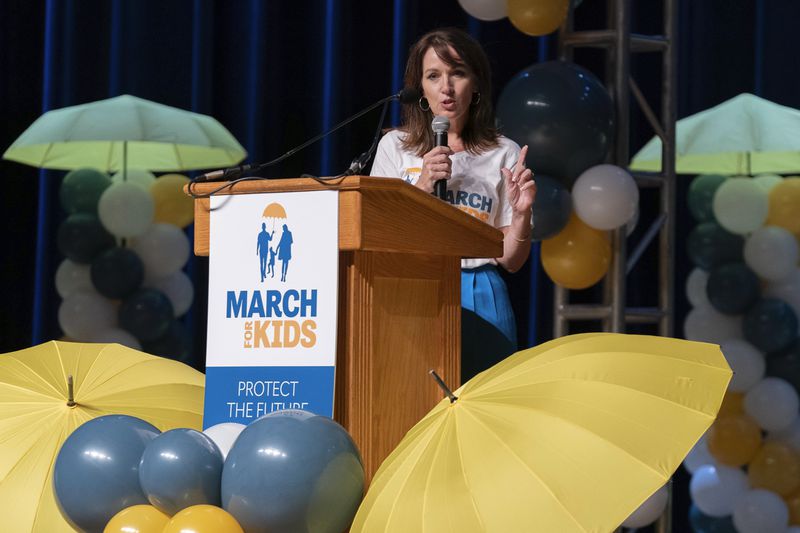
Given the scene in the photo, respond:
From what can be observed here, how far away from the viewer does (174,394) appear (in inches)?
92.0

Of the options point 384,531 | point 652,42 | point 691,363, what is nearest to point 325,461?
point 384,531

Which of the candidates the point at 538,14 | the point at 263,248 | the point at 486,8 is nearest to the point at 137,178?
the point at 486,8

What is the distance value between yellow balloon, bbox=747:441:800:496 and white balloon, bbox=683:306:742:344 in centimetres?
46

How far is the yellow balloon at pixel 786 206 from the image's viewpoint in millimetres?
4703

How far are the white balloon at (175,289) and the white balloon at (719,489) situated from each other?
2.25m

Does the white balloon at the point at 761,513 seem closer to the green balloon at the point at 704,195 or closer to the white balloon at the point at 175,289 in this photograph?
the green balloon at the point at 704,195

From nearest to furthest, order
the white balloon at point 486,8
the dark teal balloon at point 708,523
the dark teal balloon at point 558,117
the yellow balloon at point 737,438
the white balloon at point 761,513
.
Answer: the dark teal balloon at point 558,117
the white balloon at point 486,8
the white balloon at point 761,513
the yellow balloon at point 737,438
the dark teal balloon at point 708,523

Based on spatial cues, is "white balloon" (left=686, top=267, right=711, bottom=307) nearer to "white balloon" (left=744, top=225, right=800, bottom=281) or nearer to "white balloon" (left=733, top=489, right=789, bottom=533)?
"white balloon" (left=744, top=225, right=800, bottom=281)

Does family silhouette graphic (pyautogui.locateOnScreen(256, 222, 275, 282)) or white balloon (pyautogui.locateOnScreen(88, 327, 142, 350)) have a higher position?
family silhouette graphic (pyautogui.locateOnScreen(256, 222, 275, 282))

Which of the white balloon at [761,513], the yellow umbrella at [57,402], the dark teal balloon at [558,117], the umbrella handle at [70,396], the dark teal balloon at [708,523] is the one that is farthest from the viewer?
the dark teal balloon at [708,523]

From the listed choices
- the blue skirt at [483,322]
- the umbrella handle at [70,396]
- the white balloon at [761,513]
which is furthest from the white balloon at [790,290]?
the umbrella handle at [70,396]

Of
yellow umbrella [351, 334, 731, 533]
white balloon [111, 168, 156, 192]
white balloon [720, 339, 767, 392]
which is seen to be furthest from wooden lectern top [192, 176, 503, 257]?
white balloon [111, 168, 156, 192]

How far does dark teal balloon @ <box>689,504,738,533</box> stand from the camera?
479 cm

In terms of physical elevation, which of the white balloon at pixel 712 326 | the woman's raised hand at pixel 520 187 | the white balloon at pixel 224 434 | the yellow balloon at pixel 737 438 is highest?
the woman's raised hand at pixel 520 187
